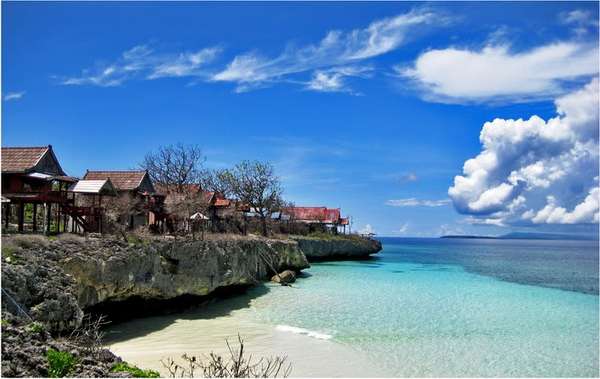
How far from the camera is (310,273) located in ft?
157

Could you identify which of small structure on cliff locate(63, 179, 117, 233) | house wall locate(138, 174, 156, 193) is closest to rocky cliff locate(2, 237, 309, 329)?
small structure on cliff locate(63, 179, 117, 233)

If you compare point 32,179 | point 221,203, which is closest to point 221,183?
point 221,203

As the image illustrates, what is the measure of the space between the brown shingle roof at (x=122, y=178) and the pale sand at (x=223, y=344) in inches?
479

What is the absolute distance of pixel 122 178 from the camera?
3344 cm

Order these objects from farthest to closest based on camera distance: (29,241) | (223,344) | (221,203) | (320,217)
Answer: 1. (320,217)
2. (221,203)
3. (223,344)
4. (29,241)

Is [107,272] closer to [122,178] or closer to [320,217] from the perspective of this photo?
[122,178]

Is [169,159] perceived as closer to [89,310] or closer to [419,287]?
[419,287]

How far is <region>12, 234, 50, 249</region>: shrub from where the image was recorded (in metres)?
17.6

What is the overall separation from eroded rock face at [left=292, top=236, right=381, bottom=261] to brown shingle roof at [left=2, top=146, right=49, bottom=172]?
40.3m

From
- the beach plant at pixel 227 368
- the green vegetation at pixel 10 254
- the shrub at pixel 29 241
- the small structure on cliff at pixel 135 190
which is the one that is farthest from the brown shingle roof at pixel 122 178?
the beach plant at pixel 227 368

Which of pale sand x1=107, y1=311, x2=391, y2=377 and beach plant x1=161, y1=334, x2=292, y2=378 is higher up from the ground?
beach plant x1=161, y1=334, x2=292, y2=378

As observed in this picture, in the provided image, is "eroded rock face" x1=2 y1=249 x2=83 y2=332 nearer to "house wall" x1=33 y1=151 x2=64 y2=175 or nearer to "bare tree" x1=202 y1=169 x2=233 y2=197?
"house wall" x1=33 y1=151 x2=64 y2=175

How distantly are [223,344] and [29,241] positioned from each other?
8.50m

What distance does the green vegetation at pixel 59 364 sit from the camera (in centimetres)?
862
